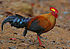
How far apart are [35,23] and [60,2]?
13.5 m

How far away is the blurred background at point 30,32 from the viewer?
468 centimetres

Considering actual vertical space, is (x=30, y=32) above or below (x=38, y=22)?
below

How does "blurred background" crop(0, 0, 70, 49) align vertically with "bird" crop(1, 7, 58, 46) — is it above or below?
below

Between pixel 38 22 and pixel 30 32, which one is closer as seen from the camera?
pixel 38 22

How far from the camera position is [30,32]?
6.57 m

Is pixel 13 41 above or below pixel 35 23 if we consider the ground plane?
below

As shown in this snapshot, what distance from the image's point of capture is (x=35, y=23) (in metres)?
4.43

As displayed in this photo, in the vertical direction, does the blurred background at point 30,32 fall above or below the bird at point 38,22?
below

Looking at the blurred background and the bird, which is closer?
the bird

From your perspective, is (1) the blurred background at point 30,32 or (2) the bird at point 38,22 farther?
(1) the blurred background at point 30,32

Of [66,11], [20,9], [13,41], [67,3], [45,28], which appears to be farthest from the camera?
[67,3]

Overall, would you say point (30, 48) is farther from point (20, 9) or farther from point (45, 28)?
point (20, 9)

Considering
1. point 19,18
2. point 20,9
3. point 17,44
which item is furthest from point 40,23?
point 20,9

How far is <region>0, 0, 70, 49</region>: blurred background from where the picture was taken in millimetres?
4675
